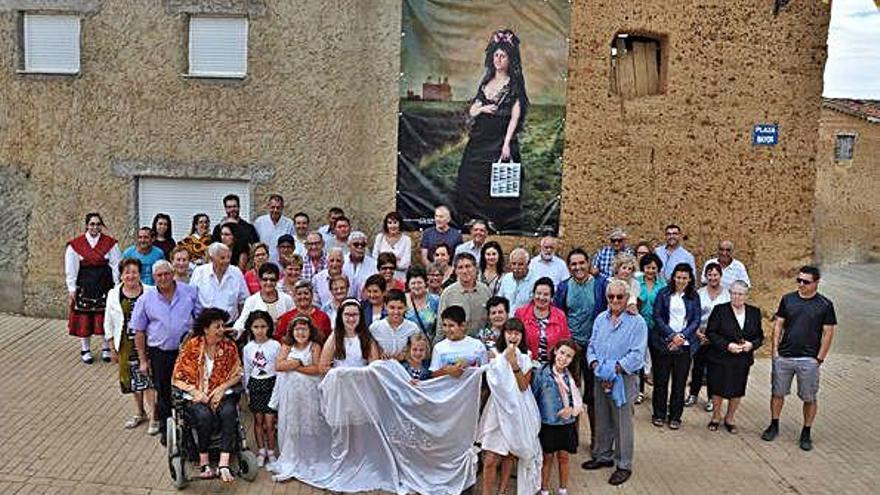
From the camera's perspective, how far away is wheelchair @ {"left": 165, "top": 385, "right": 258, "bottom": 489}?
20.0 feet

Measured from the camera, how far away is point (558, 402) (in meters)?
6.12

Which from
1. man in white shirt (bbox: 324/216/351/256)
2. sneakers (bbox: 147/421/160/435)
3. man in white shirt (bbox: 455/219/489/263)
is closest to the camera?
sneakers (bbox: 147/421/160/435)

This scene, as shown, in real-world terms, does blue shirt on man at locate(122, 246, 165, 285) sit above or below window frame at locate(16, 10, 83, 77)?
below

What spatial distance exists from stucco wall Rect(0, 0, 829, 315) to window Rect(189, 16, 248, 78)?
0.50 feet

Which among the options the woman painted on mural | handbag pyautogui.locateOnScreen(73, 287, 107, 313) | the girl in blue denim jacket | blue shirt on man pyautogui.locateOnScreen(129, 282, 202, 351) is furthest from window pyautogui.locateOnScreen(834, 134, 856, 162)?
blue shirt on man pyautogui.locateOnScreen(129, 282, 202, 351)

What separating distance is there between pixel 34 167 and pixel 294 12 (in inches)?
166

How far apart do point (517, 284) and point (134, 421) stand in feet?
12.9

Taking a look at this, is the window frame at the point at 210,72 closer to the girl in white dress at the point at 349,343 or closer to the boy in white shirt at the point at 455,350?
the girl in white dress at the point at 349,343

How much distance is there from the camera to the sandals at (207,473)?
20.1 ft

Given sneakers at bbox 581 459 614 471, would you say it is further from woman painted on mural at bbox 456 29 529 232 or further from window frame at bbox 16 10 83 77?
window frame at bbox 16 10 83 77

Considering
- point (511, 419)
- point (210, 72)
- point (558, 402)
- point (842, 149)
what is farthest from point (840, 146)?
point (511, 419)

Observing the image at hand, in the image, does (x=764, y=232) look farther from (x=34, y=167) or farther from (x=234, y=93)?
(x=34, y=167)

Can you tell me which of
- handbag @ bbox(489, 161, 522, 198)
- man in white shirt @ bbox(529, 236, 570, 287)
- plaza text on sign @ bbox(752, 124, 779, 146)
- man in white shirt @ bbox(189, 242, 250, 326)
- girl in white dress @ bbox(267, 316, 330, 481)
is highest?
plaza text on sign @ bbox(752, 124, 779, 146)

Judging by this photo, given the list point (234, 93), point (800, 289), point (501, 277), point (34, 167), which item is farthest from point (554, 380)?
point (34, 167)
